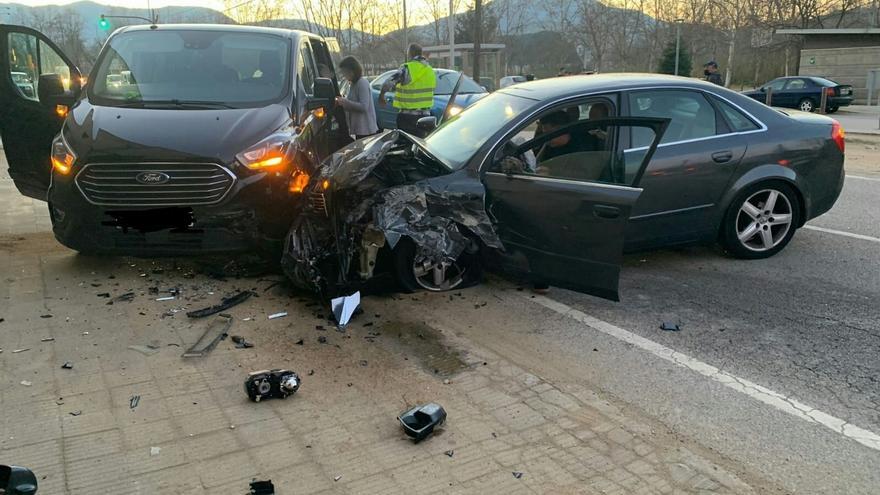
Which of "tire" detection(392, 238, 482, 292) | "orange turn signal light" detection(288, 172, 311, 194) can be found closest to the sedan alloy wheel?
"tire" detection(392, 238, 482, 292)

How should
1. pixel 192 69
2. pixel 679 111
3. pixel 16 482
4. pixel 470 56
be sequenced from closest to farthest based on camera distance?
pixel 16 482, pixel 679 111, pixel 192 69, pixel 470 56

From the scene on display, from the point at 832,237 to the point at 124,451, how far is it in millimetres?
6856

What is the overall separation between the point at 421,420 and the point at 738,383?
6.33 ft

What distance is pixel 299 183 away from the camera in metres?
5.59

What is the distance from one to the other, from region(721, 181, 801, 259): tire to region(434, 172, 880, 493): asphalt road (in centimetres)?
14

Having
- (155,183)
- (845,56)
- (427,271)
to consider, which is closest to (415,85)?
(427,271)

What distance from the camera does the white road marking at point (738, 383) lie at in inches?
134

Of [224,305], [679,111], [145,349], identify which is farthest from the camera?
[679,111]

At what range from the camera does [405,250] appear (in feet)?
16.7

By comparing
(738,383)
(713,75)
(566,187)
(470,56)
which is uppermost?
(470,56)

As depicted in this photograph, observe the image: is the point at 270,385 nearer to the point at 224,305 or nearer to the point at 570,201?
the point at 224,305

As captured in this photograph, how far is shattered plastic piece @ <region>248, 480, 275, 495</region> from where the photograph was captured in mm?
2854

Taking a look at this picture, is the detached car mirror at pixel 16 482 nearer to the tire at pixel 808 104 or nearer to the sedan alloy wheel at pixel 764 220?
the sedan alloy wheel at pixel 764 220

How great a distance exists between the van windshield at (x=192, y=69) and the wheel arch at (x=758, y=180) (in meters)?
4.07
